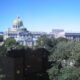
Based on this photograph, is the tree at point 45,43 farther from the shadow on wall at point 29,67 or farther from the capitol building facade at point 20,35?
the shadow on wall at point 29,67

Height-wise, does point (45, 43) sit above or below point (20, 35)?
below

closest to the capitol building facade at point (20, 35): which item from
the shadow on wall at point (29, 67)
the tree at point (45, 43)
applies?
the tree at point (45, 43)

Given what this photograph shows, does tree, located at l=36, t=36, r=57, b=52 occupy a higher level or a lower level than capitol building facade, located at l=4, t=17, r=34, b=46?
lower

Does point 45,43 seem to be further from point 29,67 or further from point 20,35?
point 29,67

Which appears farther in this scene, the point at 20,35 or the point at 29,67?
the point at 20,35

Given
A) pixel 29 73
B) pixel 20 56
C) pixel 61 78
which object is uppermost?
pixel 20 56

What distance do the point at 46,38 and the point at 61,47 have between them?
0.87 metres

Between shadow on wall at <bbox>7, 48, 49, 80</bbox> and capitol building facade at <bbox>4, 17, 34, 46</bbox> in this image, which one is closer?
shadow on wall at <bbox>7, 48, 49, 80</bbox>

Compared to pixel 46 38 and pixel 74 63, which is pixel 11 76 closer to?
pixel 74 63

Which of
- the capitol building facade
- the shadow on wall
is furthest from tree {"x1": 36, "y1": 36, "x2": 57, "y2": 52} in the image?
the shadow on wall

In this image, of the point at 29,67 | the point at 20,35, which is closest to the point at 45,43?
the point at 20,35

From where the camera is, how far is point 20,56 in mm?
2354

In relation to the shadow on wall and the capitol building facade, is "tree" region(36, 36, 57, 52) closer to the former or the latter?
the capitol building facade

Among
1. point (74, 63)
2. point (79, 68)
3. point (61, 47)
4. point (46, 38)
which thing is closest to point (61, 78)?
point (79, 68)
